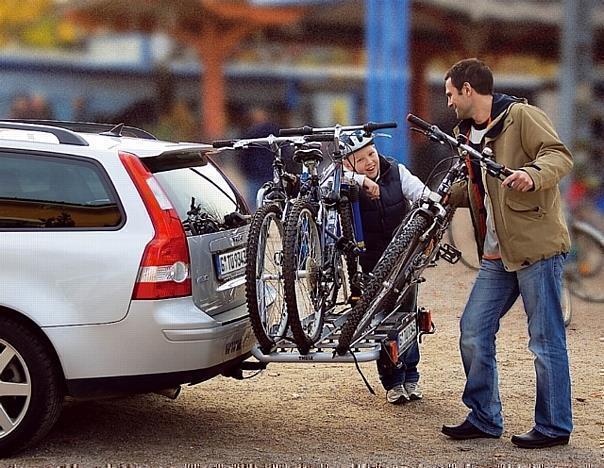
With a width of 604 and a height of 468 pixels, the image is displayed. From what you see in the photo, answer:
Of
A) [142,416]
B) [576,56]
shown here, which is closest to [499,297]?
[142,416]

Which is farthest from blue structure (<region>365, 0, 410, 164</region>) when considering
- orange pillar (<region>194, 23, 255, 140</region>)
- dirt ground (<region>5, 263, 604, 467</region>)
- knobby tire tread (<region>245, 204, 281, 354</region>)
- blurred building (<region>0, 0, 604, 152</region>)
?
knobby tire tread (<region>245, 204, 281, 354</region>)

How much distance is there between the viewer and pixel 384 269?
537cm

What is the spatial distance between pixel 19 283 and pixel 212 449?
4.12 ft

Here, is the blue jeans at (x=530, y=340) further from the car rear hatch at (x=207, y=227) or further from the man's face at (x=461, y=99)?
the car rear hatch at (x=207, y=227)

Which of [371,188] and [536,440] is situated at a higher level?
[371,188]

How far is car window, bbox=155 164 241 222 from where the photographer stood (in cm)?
536

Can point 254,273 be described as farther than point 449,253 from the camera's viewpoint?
No

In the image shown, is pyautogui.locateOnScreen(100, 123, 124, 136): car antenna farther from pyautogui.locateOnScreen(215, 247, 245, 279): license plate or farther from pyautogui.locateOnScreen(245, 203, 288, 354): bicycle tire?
pyautogui.locateOnScreen(245, 203, 288, 354): bicycle tire

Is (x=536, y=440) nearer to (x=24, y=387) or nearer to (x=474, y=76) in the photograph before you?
(x=474, y=76)

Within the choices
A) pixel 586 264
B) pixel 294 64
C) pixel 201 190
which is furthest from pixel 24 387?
pixel 294 64

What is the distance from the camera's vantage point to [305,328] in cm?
536

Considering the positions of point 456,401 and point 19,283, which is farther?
point 456,401

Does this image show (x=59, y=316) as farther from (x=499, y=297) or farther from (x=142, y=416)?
(x=499, y=297)

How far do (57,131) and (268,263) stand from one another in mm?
1215
